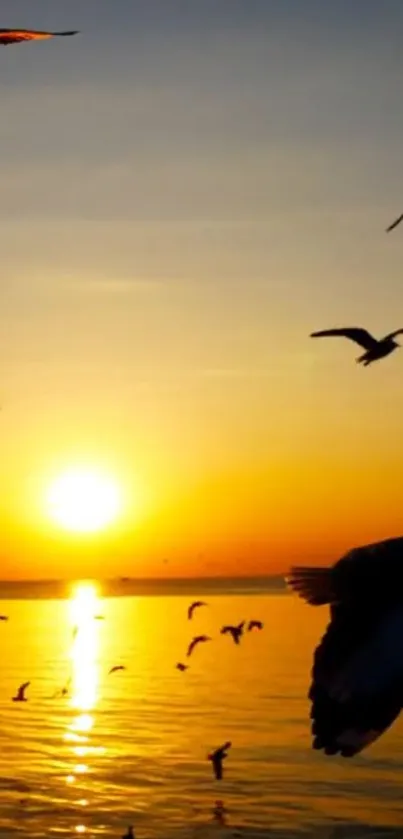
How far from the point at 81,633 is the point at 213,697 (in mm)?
83315

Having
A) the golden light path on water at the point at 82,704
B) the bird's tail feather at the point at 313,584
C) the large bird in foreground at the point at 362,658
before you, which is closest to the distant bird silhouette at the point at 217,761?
the golden light path on water at the point at 82,704

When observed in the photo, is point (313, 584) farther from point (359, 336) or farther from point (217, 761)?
point (217, 761)

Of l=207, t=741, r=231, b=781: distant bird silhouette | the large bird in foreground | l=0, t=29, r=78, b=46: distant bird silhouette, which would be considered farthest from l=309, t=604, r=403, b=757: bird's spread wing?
l=207, t=741, r=231, b=781: distant bird silhouette

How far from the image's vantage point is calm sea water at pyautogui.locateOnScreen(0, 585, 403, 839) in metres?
28.4

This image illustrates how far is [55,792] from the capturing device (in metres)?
31.8

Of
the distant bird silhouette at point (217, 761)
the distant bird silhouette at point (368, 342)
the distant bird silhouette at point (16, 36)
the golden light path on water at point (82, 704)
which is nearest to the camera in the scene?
the distant bird silhouette at point (16, 36)

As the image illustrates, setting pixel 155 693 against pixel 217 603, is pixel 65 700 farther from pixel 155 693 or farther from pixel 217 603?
pixel 217 603

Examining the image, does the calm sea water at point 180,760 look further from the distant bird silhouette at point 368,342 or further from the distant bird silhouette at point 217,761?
the distant bird silhouette at point 368,342

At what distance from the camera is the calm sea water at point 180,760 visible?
28422 mm

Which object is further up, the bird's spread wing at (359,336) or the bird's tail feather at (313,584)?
the bird's spread wing at (359,336)

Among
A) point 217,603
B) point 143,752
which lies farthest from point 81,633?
point 143,752

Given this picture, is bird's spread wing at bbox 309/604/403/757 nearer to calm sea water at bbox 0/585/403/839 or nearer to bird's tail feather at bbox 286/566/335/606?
bird's tail feather at bbox 286/566/335/606

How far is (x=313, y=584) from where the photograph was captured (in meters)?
7.68

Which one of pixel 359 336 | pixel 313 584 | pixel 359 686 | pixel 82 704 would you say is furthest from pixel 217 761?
pixel 359 686
